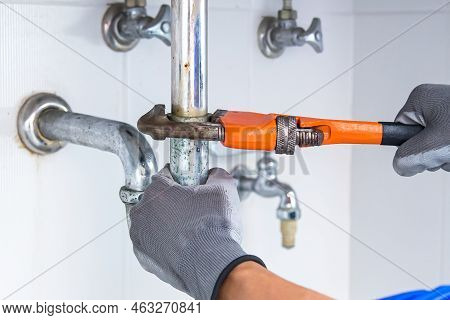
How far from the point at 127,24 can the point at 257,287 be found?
35 cm

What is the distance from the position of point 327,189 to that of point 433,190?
17 cm

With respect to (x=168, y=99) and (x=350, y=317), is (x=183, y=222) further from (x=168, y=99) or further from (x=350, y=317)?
(x=168, y=99)

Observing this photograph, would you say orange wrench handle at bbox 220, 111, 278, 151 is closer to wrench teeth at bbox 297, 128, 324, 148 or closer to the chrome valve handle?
wrench teeth at bbox 297, 128, 324, 148

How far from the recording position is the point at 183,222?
54 cm

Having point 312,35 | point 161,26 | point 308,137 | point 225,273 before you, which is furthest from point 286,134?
point 312,35

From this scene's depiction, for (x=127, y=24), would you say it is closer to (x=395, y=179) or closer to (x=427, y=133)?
(x=427, y=133)

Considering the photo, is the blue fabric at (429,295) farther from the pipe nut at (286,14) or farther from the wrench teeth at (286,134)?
the pipe nut at (286,14)

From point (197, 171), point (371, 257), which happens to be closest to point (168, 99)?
point (197, 171)

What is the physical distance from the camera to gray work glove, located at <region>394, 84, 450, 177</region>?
1.91ft

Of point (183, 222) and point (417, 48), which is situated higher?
point (417, 48)

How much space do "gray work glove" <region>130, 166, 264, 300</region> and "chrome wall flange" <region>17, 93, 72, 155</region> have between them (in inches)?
5.7

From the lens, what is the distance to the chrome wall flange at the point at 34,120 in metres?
0.64

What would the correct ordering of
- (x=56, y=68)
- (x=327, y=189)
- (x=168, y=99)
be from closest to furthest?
(x=56, y=68)
(x=168, y=99)
(x=327, y=189)

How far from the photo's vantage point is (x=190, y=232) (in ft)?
1.75
